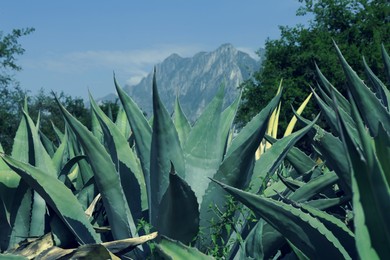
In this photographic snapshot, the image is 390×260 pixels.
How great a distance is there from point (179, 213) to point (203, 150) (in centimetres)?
31

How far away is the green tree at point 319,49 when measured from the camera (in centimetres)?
3256

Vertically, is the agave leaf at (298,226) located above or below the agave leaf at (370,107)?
below

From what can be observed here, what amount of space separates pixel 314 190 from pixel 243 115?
32031 millimetres

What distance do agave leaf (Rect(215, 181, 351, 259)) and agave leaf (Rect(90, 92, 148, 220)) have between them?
0.85 m

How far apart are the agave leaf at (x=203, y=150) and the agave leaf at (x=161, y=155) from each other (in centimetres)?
7

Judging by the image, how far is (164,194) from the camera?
1.89m

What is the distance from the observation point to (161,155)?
2.01 meters

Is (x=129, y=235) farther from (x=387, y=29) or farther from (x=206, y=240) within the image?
(x=387, y=29)

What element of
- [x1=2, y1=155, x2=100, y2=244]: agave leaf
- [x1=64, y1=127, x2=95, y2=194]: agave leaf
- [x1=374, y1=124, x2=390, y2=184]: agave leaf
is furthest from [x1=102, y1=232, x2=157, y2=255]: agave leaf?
[x1=374, y1=124, x2=390, y2=184]: agave leaf

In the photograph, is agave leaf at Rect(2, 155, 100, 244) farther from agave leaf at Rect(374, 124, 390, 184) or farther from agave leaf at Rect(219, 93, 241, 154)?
agave leaf at Rect(374, 124, 390, 184)

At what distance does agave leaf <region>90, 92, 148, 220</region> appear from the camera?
229 cm

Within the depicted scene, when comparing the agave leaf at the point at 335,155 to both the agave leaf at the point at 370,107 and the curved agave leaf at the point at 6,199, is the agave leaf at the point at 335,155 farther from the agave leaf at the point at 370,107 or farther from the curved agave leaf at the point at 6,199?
the curved agave leaf at the point at 6,199

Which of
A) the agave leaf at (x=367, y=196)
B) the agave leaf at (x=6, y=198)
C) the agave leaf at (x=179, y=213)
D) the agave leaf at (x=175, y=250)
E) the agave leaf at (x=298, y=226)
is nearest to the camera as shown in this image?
the agave leaf at (x=367, y=196)

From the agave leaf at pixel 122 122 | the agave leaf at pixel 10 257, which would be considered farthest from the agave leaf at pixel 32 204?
the agave leaf at pixel 122 122
